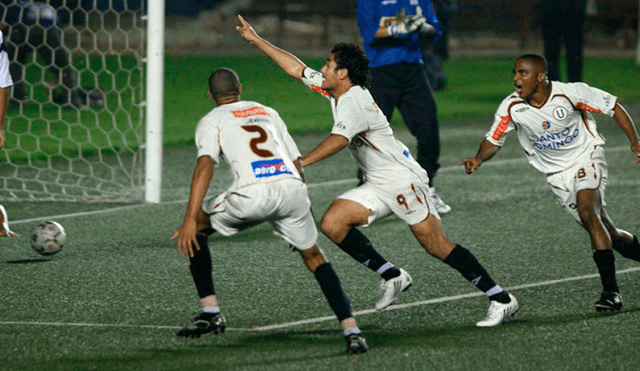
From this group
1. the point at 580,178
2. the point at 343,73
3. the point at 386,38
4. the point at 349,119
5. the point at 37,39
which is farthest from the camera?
the point at 37,39

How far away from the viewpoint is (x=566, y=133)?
593 cm

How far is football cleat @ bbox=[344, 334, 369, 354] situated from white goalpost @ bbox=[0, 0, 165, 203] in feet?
15.2

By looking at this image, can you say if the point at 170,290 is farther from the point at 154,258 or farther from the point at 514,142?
the point at 514,142

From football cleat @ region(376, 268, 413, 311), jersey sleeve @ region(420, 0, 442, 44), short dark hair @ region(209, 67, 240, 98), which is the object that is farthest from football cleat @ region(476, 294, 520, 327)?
jersey sleeve @ region(420, 0, 442, 44)

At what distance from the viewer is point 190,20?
1359 inches

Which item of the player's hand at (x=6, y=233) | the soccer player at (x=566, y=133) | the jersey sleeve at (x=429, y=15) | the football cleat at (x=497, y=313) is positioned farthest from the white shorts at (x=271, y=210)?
the jersey sleeve at (x=429, y=15)

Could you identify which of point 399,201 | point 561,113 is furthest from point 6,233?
point 561,113

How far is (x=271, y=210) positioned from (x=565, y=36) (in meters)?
12.7

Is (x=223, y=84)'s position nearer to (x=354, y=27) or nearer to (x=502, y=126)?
(x=502, y=126)

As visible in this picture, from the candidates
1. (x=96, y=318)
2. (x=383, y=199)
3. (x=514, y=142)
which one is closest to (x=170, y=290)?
(x=96, y=318)

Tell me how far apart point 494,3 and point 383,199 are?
2591 centimetres

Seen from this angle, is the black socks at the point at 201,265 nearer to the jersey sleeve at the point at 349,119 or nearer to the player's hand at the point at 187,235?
the player's hand at the point at 187,235

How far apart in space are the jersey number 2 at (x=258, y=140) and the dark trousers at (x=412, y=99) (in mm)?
3568

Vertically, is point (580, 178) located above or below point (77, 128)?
above
